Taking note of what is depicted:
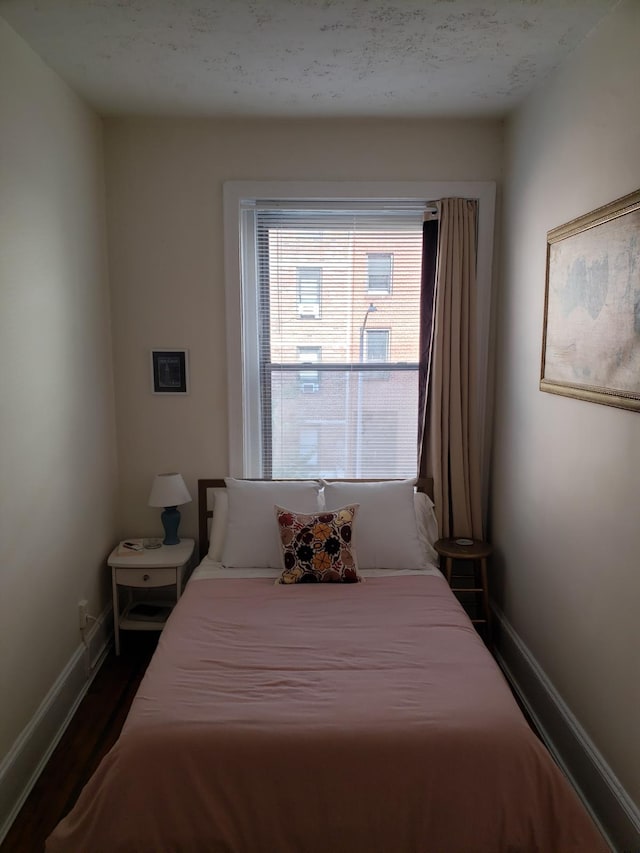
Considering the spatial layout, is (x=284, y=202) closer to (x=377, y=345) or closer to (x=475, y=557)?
(x=377, y=345)

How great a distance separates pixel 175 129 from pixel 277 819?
311cm

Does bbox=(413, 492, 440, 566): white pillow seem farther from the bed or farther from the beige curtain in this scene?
the bed

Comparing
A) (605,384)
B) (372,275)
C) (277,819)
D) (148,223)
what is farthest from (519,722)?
(148,223)

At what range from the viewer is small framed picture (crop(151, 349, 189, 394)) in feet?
10.5

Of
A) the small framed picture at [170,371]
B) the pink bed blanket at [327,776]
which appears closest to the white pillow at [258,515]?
the small framed picture at [170,371]

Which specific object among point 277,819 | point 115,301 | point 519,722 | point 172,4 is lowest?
point 277,819

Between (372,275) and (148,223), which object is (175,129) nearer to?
(148,223)

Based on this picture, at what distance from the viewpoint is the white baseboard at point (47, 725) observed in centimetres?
203

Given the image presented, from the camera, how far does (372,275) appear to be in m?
3.25

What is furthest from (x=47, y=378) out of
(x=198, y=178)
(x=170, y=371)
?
(x=198, y=178)

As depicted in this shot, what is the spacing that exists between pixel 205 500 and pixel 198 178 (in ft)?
5.77

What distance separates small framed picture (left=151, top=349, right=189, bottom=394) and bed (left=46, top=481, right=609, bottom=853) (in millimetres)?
1487

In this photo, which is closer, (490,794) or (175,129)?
(490,794)

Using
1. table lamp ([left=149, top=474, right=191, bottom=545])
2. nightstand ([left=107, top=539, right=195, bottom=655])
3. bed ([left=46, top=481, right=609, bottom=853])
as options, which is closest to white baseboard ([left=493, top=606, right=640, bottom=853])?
bed ([left=46, top=481, right=609, bottom=853])
